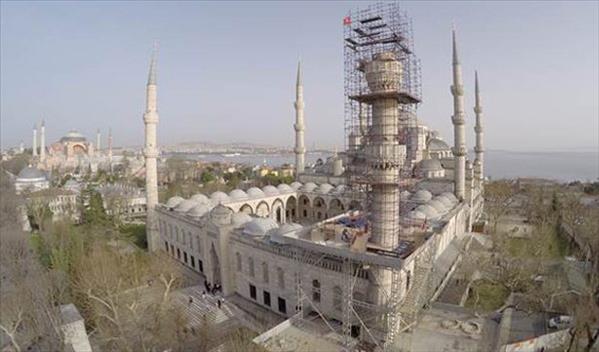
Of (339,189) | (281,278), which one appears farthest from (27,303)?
(339,189)

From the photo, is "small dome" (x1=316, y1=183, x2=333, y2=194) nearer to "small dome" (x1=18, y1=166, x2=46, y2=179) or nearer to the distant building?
the distant building

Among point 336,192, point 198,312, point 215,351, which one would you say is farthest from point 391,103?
point 336,192

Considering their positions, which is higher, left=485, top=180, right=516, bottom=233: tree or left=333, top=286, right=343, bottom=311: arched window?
left=485, top=180, right=516, bottom=233: tree

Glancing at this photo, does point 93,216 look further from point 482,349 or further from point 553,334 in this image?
point 553,334

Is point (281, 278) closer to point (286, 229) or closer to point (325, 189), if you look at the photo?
point (286, 229)

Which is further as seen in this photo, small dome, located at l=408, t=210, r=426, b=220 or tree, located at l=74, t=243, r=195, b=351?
small dome, located at l=408, t=210, r=426, b=220

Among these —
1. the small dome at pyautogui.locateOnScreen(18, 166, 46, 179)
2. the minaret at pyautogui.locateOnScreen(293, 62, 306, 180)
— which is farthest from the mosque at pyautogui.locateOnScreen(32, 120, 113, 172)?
the minaret at pyautogui.locateOnScreen(293, 62, 306, 180)

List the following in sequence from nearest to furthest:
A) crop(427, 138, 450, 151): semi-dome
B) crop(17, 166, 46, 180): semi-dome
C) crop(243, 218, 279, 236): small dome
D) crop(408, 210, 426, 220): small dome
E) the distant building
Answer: crop(243, 218, 279, 236): small dome → crop(408, 210, 426, 220): small dome → crop(427, 138, 450, 151): semi-dome → the distant building → crop(17, 166, 46, 180): semi-dome
